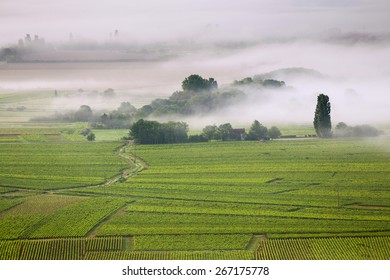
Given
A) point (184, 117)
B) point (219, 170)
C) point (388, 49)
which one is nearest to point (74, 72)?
point (184, 117)

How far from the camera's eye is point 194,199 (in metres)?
11.9

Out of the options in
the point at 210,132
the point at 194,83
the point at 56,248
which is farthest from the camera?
the point at 210,132

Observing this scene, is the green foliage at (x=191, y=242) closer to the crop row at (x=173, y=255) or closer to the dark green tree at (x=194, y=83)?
the crop row at (x=173, y=255)

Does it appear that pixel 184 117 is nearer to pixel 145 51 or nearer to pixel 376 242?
pixel 145 51

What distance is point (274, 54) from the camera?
12.5 m

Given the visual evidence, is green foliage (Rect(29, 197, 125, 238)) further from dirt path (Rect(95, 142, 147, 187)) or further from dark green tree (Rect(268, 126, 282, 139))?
dark green tree (Rect(268, 126, 282, 139))

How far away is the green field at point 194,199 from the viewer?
10.5 m

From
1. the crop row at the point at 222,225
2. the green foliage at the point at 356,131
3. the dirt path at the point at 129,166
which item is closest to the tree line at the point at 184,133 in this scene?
the dirt path at the point at 129,166

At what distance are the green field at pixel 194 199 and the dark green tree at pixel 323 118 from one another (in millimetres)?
171

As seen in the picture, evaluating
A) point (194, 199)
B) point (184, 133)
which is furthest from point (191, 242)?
point (184, 133)

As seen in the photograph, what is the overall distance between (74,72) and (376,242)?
5130 mm

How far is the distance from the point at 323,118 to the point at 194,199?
7.81 feet

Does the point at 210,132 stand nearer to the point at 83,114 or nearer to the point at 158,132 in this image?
the point at 158,132

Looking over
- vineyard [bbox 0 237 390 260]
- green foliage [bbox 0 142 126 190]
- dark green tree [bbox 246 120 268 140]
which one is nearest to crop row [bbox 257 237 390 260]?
vineyard [bbox 0 237 390 260]
